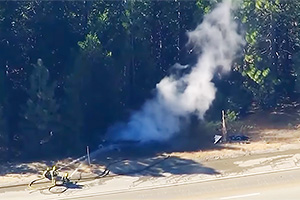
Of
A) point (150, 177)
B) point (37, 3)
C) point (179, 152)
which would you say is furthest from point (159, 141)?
point (37, 3)

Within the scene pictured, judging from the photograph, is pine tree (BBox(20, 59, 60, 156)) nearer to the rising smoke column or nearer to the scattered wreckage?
the rising smoke column

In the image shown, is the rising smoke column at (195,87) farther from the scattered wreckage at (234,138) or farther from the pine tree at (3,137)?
the pine tree at (3,137)

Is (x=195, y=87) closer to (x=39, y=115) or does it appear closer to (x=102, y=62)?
(x=102, y=62)

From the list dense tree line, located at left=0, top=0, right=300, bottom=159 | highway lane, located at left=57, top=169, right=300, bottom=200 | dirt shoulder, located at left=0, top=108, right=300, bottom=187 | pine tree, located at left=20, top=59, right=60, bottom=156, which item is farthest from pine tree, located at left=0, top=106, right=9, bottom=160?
highway lane, located at left=57, top=169, right=300, bottom=200

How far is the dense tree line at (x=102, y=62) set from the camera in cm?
3244

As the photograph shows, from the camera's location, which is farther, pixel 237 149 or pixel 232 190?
pixel 237 149

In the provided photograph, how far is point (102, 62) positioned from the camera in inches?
1320

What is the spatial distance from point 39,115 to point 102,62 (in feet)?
15.7

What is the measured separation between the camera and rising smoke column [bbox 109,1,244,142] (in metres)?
34.5

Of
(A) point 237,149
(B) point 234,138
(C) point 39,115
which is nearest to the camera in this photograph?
(C) point 39,115

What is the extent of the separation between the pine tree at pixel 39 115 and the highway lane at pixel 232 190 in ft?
19.3

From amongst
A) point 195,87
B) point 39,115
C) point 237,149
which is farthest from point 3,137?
point 237,149

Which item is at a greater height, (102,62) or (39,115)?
(102,62)

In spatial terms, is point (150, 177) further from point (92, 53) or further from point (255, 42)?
point (255, 42)
